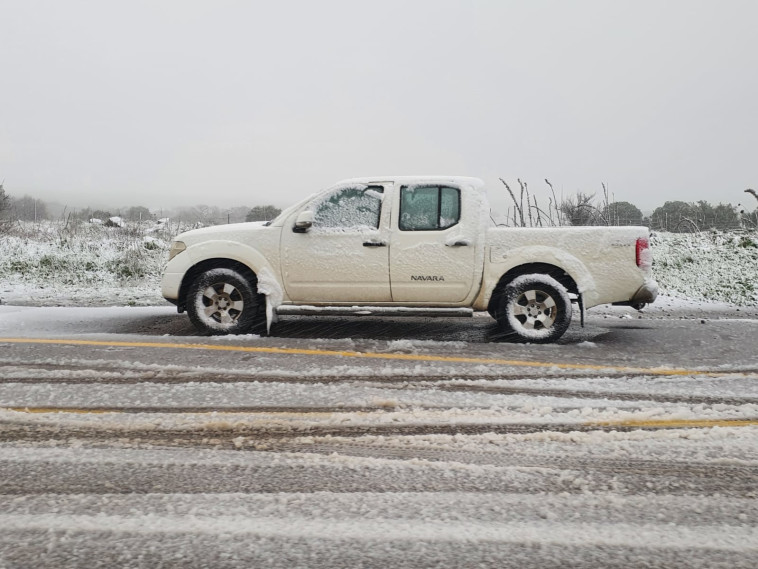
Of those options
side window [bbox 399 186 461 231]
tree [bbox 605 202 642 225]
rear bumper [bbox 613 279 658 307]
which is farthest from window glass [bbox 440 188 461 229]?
tree [bbox 605 202 642 225]

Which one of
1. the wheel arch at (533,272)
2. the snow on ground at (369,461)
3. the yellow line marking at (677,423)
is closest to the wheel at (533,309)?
the wheel arch at (533,272)

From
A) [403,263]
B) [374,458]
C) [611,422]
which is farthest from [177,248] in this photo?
[611,422]

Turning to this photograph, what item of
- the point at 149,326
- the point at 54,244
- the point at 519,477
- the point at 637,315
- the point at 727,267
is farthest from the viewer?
the point at 54,244

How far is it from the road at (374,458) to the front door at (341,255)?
121cm

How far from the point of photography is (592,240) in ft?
21.0

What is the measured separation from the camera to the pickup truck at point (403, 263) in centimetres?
634

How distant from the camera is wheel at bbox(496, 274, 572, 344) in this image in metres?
6.25

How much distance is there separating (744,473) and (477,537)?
148 centimetres

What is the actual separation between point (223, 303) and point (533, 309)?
3.48m

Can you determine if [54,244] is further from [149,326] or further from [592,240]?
[592,240]

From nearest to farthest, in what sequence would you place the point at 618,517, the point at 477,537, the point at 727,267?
the point at 477,537 < the point at 618,517 < the point at 727,267

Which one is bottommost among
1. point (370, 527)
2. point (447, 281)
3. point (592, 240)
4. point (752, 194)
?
point (370, 527)

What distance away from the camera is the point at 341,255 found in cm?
664

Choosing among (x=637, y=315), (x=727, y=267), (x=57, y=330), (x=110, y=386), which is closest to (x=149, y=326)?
(x=57, y=330)
